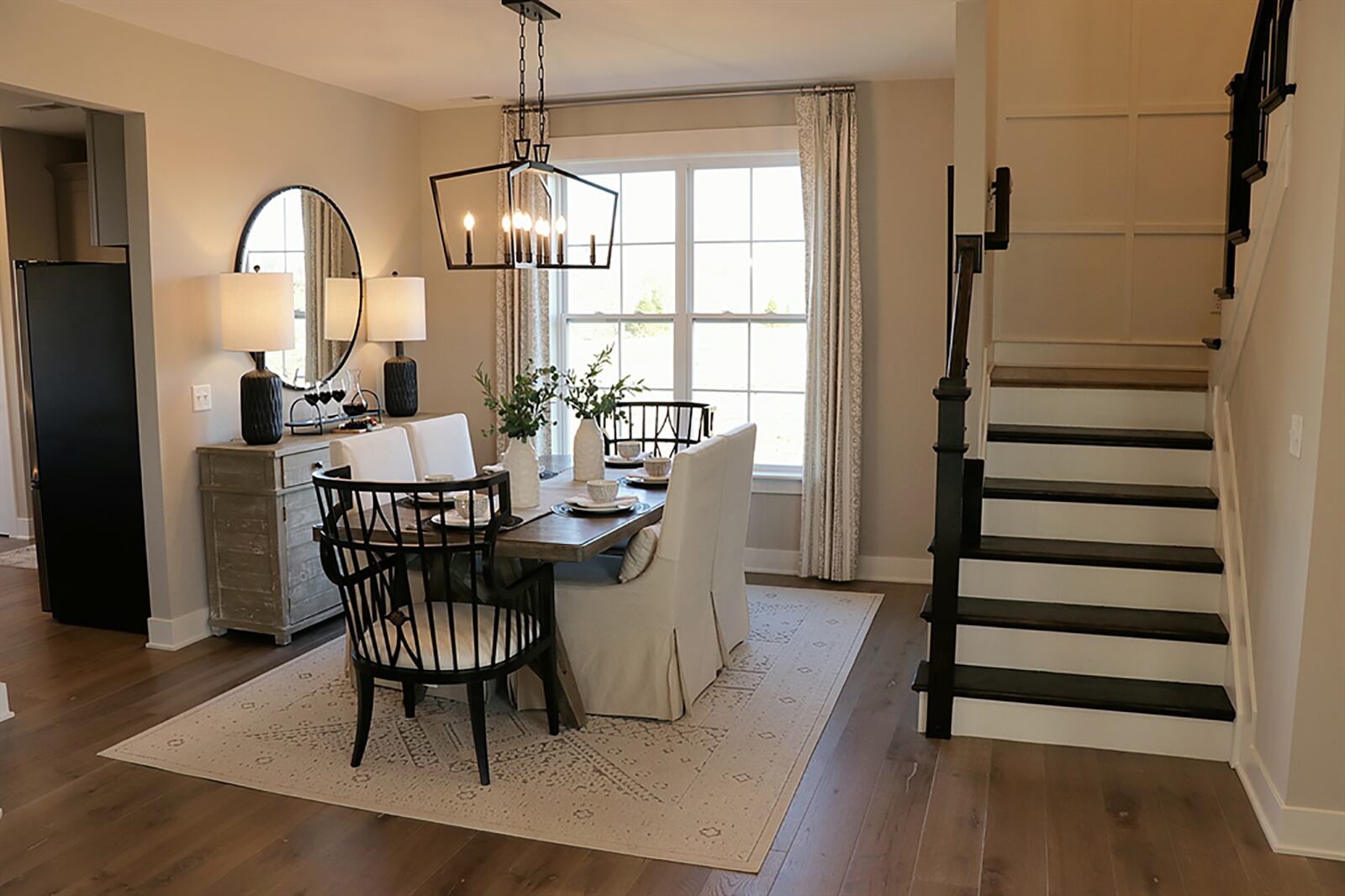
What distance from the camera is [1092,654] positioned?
3.70 m

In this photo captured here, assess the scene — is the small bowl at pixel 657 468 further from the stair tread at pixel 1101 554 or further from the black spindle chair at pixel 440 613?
the stair tread at pixel 1101 554

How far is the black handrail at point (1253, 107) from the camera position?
3186 mm

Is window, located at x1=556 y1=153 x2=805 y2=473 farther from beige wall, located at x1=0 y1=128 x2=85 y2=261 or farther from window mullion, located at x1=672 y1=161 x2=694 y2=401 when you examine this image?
beige wall, located at x1=0 y1=128 x2=85 y2=261

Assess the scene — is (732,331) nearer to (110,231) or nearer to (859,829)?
(110,231)

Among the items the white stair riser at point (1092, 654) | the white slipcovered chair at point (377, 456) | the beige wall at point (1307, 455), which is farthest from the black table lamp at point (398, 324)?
the beige wall at point (1307, 455)

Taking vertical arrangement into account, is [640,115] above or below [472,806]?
above

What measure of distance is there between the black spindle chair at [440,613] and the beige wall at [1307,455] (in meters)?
2.22

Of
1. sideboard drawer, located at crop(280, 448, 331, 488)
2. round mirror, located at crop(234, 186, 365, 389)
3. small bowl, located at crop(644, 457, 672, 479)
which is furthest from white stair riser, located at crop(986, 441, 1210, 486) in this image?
round mirror, located at crop(234, 186, 365, 389)

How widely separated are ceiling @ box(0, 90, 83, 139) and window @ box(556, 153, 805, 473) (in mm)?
2720

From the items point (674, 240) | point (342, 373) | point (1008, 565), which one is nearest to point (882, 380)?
point (674, 240)

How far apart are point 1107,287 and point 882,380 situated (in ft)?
3.93

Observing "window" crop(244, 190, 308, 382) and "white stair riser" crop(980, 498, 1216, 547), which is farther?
"window" crop(244, 190, 308, 382)

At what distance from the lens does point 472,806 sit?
319 cm

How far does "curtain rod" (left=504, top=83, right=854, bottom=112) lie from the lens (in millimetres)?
5594
